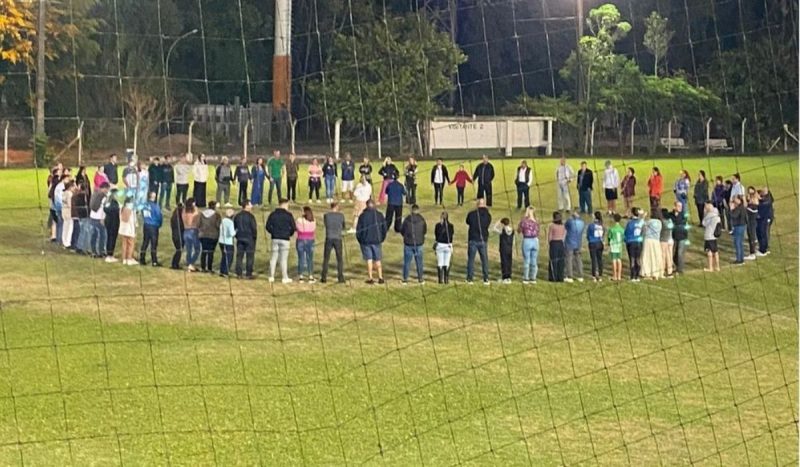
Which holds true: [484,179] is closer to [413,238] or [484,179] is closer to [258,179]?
[258,179]

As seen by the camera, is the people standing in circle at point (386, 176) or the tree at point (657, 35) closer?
the people standing in circle at point (386, 176)

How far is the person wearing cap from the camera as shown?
63.4 ft

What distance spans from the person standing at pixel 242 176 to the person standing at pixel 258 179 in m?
0.09

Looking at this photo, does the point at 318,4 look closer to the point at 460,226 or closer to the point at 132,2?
the point at 132,2

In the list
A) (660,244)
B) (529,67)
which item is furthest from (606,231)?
(529,67)

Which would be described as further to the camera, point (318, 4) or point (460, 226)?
point (318, 4)

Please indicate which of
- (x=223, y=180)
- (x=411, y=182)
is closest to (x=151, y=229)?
(x=223, y=180)

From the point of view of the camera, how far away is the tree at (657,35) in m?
23.5

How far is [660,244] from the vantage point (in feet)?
54.4

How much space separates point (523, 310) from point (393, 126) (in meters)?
6.77

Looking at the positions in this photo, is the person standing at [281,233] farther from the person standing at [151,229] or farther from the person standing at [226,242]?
the person standing at [151,229]

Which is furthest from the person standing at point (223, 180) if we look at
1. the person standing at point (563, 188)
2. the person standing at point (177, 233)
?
the person standing at point (563, 188)

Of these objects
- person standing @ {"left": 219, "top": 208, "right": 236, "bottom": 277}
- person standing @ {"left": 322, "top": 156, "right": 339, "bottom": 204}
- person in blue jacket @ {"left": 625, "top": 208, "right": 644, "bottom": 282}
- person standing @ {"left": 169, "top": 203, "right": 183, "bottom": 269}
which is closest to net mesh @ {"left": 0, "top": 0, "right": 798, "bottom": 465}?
person standing @ {"left": 169, "top": 203, "right": 183, "bottom": 269}

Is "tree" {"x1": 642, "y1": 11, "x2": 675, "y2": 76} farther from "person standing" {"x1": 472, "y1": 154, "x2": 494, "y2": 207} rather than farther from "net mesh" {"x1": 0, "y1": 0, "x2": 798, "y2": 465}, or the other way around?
"person standing" {"x1": 472, "y1": 154, "x2": 494, "y2": 207}
